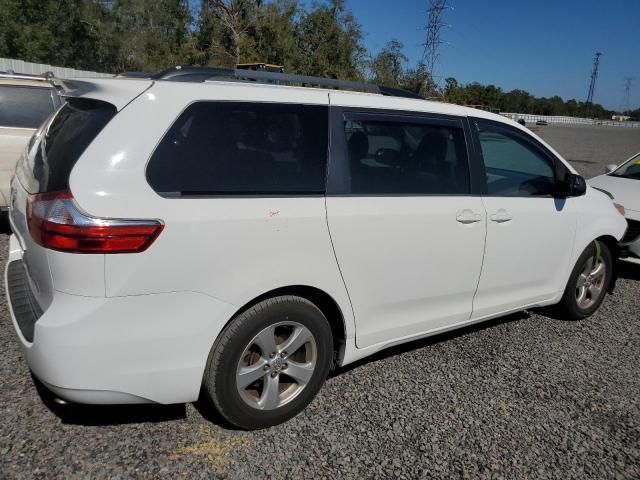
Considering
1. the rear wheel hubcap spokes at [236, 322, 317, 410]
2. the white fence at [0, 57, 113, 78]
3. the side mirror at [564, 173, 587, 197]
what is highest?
the white fence at [0, 57, 113, 78]

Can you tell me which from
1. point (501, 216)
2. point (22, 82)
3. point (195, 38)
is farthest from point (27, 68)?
point (501, 216)

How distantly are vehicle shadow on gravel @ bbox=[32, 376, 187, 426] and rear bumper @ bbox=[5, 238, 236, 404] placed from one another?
498 mm

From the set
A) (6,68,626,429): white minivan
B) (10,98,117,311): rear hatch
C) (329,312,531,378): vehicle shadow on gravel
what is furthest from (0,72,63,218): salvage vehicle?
(329,312,531,378): vehicle shadow on gravel

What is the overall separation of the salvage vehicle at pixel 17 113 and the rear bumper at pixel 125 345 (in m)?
4.27

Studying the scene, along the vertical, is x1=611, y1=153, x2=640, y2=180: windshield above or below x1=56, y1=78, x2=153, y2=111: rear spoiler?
below

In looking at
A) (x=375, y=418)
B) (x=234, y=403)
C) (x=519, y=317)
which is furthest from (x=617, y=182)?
(x=234, y=403)

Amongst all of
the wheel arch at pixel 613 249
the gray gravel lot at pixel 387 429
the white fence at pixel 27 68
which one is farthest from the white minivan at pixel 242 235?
the white fence at pixel 27 68

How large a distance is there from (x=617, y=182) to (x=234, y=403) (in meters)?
6.04

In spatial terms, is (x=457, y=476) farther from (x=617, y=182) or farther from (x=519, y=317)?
(x=617, y=182)

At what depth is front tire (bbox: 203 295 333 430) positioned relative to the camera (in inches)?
102

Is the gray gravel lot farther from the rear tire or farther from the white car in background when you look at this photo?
the white car in background

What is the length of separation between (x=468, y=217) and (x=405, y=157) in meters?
0.57

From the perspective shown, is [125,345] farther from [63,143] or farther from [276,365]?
[63,143]

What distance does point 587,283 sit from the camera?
185 inches
